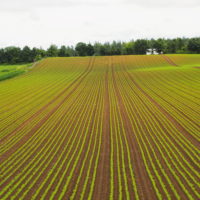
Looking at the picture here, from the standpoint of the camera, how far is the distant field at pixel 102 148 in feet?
34.9

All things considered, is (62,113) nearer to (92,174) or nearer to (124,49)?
(92,174)

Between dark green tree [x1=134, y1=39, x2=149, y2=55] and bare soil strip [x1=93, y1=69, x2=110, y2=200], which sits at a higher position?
dark green tree [x1=134, y1=39, x2=149, y2=55]

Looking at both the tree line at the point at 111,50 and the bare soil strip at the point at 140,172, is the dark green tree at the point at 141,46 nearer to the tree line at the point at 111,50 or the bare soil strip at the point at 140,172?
the tree line at the point at 111,50

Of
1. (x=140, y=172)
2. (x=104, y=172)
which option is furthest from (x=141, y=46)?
(x=104, y=172)

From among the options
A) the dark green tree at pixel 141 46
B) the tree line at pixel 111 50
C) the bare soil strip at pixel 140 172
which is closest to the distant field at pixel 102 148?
the bare soil strip at pixel 140 172

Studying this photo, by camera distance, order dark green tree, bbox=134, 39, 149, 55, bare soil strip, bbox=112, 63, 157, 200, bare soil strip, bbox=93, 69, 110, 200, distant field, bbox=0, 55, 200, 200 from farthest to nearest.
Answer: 1. dark green tree, bbox=134, 39, 149, 55
2. distant field, bbox=0, 55, 200, 200
3. bare soil strip, bbox=93, 69, 110, 200
4. bare soil strip, bbox=112, 63, 157, 200

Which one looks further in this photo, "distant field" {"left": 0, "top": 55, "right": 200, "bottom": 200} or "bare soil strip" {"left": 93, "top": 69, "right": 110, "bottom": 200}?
"distant field" {"left": 0, "top": 55, "right": 200, "bottom": 200}

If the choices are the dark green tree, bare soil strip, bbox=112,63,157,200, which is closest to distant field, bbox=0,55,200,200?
bare soil strip, bbox=112,63,157,200

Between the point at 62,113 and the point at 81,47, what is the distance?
104 meters

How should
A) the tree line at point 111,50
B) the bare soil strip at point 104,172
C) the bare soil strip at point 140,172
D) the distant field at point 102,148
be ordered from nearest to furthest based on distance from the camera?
the bare soil strip at point 140,172
the bare soil strip at point 104,172
the distant field at point 102,148
the tree line at point 111,50

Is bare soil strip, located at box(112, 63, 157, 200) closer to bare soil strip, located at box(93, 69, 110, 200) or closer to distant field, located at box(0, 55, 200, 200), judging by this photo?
distant field, located at box(0, 55, 200, 200)

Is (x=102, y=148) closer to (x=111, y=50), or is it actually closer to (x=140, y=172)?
(x=140, y=172)

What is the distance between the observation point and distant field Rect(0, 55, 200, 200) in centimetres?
1063

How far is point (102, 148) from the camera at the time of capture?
15.0 meters
